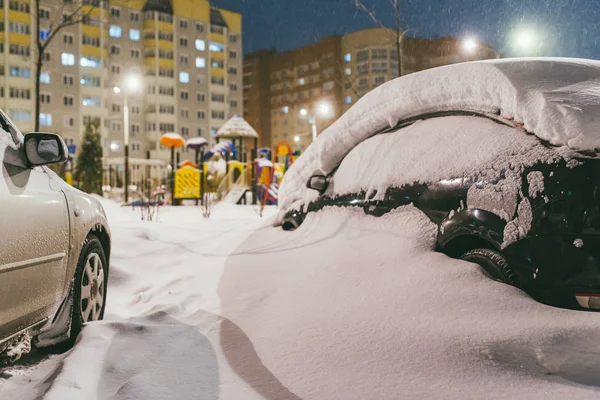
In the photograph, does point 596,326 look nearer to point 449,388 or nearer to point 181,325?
point 449,388

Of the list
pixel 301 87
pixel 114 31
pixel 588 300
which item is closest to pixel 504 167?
pixel 588 300

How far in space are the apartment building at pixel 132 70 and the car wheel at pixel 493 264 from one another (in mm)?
57824

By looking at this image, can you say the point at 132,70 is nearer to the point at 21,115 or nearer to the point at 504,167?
the point at 21,115

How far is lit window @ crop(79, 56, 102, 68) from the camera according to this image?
2601 inches

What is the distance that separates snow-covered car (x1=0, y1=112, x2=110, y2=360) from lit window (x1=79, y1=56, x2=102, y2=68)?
225 feet

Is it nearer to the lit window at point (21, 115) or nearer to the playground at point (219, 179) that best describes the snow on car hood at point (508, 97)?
the playground at point (219, 179)

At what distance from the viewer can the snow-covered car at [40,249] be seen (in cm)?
269

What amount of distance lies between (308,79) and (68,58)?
47.5 m

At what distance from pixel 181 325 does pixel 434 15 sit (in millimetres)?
18791

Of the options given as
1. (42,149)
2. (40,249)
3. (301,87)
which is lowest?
(40,249)

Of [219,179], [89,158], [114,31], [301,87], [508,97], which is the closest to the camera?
[508,97]

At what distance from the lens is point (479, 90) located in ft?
11.4

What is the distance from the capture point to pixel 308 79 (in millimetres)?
102938

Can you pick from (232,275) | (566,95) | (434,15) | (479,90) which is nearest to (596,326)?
(566,95)
